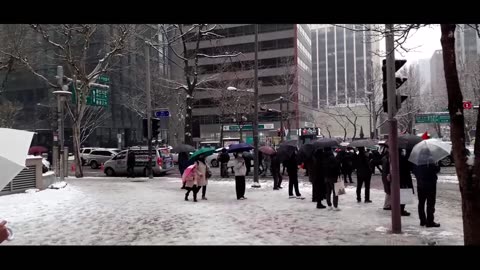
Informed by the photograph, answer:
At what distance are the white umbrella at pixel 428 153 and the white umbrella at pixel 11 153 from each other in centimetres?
665

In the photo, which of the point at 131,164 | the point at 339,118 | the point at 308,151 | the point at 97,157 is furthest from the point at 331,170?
the point at 339,118

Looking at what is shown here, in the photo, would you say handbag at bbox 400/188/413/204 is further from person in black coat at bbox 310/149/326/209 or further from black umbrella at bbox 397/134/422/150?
person in black coat at bbox 310/149/326/209

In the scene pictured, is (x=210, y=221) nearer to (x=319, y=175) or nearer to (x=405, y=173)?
(x=319, y=175)

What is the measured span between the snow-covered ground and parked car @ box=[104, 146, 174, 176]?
957cm

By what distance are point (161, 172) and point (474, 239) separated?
19.9 metres

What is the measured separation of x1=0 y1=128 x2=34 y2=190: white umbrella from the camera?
13.7 feet

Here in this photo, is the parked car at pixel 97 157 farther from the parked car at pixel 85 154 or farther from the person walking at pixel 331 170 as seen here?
the person walking at pixel 331 170

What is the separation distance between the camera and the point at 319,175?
37.5ft

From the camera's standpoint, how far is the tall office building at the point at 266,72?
4106cm

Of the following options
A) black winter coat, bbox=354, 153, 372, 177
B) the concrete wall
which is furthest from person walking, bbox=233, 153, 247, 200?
the concrete wall

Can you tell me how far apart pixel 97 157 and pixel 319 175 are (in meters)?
26.4

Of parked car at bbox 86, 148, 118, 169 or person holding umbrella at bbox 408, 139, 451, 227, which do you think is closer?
person holding umbrella at bbox 408, 139, 451, 227
